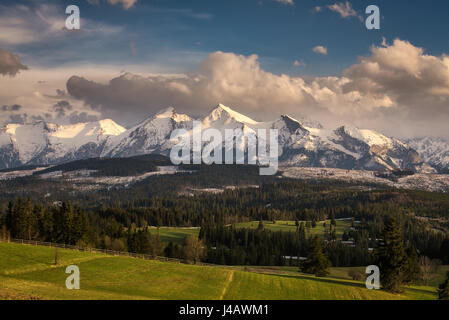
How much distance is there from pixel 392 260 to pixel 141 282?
166 feet

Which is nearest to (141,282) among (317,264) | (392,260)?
(392,260)

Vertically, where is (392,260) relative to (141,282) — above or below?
above

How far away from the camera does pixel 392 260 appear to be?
9375 cm

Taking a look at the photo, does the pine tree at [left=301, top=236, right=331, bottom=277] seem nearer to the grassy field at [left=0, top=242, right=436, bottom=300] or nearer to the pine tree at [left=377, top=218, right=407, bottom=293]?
the grassy field at [left=0, top=242, right=436, bottom=300]

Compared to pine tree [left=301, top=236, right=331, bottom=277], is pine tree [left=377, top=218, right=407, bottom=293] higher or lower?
higher

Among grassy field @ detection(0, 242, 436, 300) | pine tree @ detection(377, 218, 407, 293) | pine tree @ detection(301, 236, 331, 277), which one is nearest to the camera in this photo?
grassy field @ detection(0, 242, 436, 300)

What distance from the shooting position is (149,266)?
98375 millimetres

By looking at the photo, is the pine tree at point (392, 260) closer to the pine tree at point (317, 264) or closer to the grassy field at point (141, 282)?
the grassy field at point (141, 282)

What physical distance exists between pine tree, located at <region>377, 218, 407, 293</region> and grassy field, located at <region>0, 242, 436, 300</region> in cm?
314

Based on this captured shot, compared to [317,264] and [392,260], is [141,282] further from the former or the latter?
[317,264]

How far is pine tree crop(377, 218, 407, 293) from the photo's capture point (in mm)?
90938

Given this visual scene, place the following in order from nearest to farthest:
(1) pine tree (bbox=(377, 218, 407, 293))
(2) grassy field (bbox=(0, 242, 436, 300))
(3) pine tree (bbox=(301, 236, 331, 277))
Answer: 1. (2) grassy field (bbox=(0, 242, 436, 300))
2. (1) pine tree (bbox=(377, 218, 407, 293))
3. (3) pine tree (bbox=(301, 236, 331, 277))

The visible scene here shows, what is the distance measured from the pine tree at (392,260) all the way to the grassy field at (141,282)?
10.3ft

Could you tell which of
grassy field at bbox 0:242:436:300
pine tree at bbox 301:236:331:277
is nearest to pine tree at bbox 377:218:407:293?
grassy field at bbox 0:242:436:300
